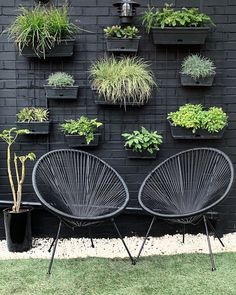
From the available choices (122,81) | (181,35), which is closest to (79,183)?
(122,81)

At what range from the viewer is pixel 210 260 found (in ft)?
10.7

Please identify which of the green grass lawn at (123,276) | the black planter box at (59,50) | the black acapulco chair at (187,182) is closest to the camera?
the green grass lawn at (123,276)

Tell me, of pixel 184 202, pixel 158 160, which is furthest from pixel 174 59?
pixel 184 202

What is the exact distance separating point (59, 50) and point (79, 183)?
105 cm

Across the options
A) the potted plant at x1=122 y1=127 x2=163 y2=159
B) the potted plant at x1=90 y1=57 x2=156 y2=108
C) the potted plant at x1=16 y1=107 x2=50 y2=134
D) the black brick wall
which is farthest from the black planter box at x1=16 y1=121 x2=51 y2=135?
the potted plant at x1=122 y1=127 x2=163 y2=159

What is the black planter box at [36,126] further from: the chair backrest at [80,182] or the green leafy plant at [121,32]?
the green leafy plant at [121,32]

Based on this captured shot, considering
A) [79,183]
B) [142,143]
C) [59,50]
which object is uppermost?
[59,50]

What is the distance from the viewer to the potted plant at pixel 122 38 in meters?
3.47

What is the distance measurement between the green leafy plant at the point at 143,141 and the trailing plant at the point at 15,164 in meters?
0.77

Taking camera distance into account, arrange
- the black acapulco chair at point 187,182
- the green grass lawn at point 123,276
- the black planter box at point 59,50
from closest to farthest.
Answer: the green grass lawn at point 123,276 → the black acapulco chair at point 187,182 → the black planter box at point 59,50

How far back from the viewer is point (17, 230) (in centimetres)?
343

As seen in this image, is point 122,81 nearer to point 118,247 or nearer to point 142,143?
point 142,143

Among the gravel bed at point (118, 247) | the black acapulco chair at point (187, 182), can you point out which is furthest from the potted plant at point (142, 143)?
the gravel bed at point (118, 247)

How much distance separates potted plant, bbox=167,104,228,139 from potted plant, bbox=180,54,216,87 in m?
0.19
